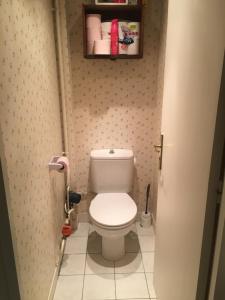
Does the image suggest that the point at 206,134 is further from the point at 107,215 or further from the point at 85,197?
the point at 85,197

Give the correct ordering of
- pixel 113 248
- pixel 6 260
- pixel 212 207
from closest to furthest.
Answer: pixel 212 207, pixel 6 260, pixel 113 248

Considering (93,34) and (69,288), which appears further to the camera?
(93,34)

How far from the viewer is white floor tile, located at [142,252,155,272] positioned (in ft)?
6.06

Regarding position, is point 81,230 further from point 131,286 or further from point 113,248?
point 131,286

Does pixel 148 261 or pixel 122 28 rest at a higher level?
pixel 122 28

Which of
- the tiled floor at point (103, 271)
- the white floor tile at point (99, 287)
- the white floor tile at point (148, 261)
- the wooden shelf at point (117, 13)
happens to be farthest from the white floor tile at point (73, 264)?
the wooden shelf at point (117, 13)

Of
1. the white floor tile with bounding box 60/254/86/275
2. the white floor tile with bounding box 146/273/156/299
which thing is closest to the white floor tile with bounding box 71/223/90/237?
the white floor tile with bounding box 60/254/86/275

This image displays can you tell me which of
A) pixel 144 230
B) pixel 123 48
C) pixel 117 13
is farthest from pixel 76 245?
pixel 117 13

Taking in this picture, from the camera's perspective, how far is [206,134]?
30.7 inches

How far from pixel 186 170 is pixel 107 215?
0.97 meters

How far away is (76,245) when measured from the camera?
2111 mm

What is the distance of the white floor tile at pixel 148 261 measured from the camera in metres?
1.85

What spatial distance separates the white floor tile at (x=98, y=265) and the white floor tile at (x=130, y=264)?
56 mm

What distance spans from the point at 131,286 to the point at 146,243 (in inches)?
19.1
